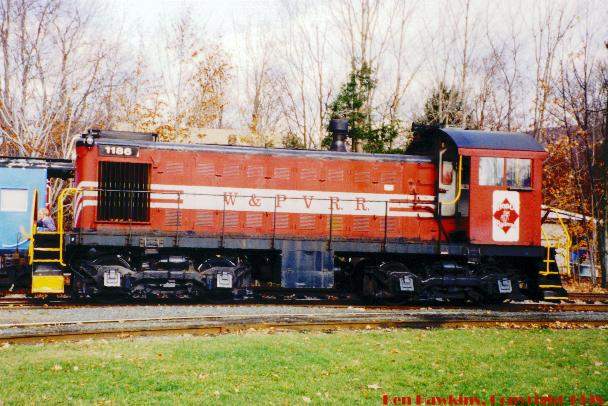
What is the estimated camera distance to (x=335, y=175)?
13.8 meters

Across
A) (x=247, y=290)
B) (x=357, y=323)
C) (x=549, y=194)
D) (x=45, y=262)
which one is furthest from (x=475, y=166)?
(x=549, y=194)

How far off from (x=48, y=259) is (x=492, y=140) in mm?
10089

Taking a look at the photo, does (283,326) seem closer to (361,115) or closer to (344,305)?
(344,305)

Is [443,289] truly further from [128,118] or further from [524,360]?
[128,118]

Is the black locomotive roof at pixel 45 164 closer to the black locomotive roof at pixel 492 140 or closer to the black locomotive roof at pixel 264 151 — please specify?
the black locomotive roof at pixel 264 151

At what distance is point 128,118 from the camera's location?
2581 centimetres

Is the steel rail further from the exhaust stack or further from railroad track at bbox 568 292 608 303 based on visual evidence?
the exhaust stack

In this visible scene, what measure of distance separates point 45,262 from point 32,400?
7191 millimetres

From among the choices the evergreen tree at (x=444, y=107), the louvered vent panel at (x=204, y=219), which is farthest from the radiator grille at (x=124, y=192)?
the evergreen tree at (x=444, y=107)

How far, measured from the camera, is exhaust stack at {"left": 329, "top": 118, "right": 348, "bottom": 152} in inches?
574

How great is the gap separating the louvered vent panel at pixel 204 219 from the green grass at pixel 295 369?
4.56 metres

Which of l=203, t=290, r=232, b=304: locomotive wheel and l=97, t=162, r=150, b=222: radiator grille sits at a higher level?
l=97, t=162, r=150, b=222: radiator grille

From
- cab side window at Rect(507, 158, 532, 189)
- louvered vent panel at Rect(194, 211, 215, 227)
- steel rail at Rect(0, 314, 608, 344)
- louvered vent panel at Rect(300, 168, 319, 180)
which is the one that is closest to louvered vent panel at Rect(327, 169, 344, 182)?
louvered vent panel at Rect(300, 168, 319, 180)

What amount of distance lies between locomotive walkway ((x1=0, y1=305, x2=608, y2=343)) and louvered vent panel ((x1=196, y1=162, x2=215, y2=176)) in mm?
3029
